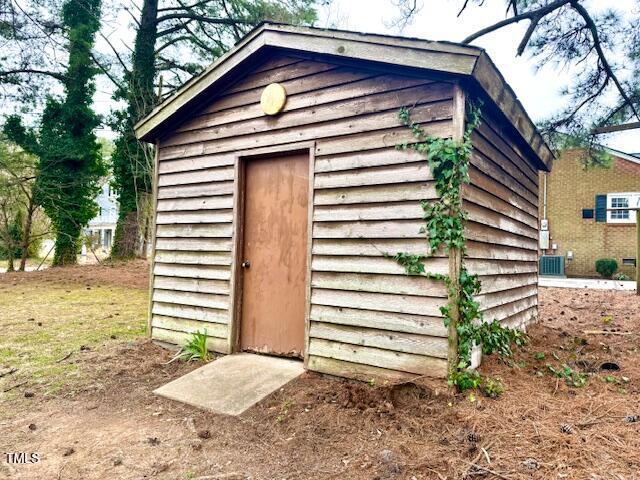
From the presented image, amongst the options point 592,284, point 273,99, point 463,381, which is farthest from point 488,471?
point 592,284

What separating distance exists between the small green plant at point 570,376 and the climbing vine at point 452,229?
99 cm

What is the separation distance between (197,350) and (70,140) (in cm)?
1165

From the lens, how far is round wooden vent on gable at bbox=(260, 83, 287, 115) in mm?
4340

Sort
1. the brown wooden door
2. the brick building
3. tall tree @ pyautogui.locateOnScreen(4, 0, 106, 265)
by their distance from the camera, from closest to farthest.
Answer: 1. the brown wooden door
2. tall tree @ pyautogui.locateOnScreen(4, 0, 106, 265)
3. the brick building

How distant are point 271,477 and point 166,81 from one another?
44.2 ft

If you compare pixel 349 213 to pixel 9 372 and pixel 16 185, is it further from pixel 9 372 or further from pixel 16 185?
pixel 16 185

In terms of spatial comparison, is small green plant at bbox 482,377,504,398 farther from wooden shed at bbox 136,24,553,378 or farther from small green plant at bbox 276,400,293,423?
small green plant at bbox 276,400,293,423

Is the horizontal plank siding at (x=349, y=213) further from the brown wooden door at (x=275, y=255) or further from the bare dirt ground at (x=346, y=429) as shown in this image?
the bare dirt ground at (x=346, y=429)

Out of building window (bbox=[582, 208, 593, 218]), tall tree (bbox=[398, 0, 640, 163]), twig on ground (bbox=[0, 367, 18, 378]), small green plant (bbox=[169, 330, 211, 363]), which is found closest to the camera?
twig on ground (bbox=[0, 367, 18, 378])

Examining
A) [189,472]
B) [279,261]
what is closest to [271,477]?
[189,472]

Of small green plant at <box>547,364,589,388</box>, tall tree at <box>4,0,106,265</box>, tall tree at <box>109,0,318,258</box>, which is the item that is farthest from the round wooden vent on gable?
tall tree at <box>4,0,106,265</box>

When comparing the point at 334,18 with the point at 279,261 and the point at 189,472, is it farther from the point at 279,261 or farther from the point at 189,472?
the point at 189,472

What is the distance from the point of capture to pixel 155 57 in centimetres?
1284

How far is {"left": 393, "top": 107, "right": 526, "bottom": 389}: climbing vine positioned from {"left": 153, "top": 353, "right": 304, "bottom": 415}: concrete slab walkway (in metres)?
1.55
